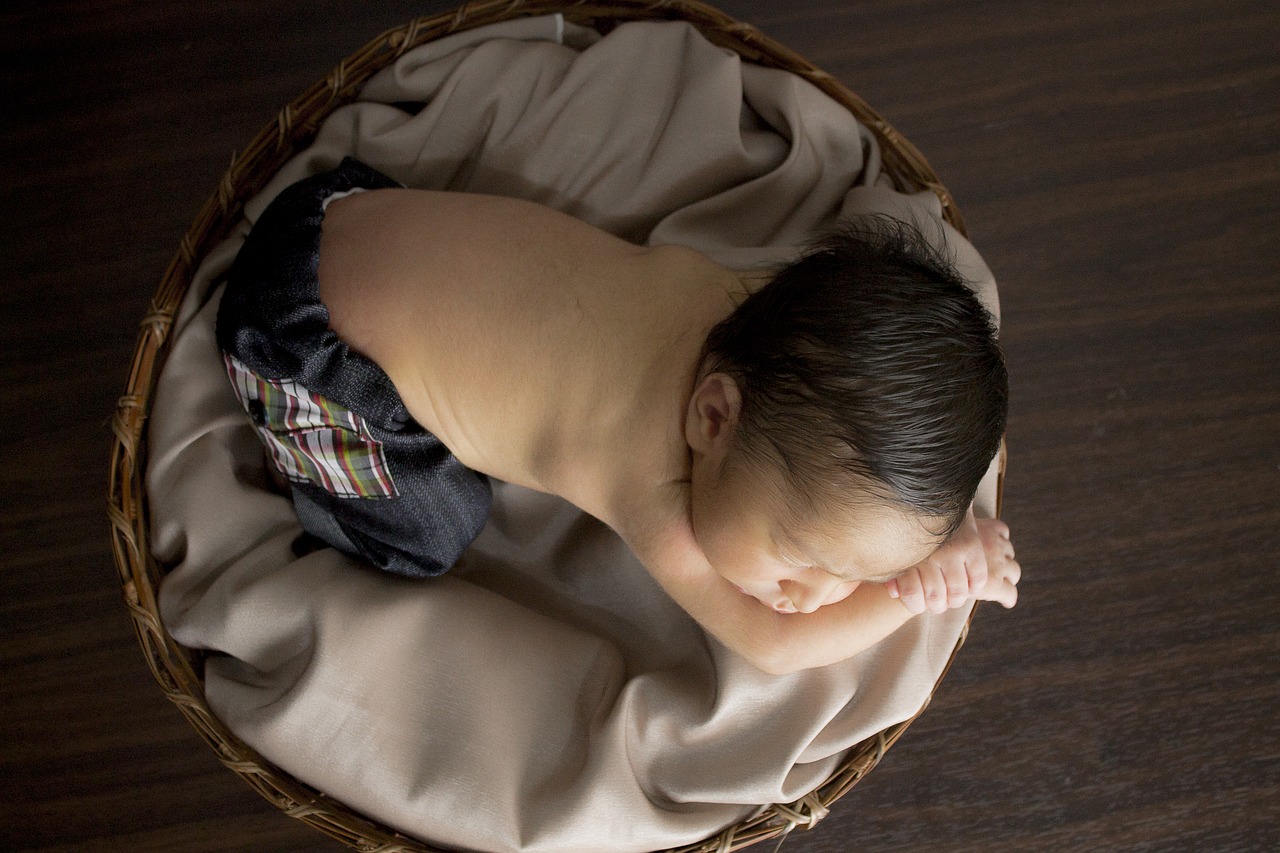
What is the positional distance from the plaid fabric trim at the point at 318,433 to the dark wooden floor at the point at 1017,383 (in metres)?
0.47

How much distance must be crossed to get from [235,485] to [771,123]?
803 millimetres

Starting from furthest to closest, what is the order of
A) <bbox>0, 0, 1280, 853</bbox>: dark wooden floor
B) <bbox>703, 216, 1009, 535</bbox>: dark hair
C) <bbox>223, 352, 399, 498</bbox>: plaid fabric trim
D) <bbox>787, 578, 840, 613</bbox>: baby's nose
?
1. <bbox>0, 0, 1280, 853</bbox>: dark wooden floor
2. <bbox>223, 352, 399, 498</bbox>: plaid fabric trim
3. <bbox>787, 578, 840, 613</bbox>: baby's nose
4. <bbox>703, 216, 1009, 535</bbox>: dark hair

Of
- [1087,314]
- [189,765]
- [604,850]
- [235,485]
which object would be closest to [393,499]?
[235,485]

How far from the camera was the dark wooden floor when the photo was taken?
122 cm

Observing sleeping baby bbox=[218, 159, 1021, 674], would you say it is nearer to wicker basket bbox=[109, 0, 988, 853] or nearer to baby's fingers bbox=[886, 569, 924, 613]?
baby's fingers bbox=[886, 569, 924, 613]

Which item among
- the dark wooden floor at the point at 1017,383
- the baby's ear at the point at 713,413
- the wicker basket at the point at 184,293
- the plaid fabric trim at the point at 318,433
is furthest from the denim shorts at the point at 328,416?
the dark wooden floor at the point at 1017,383

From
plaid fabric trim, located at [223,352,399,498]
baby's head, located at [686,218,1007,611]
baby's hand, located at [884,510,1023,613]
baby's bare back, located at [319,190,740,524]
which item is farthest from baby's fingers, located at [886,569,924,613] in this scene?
plaid fabric trim, located at [223,352,399,498]

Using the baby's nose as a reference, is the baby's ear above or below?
above

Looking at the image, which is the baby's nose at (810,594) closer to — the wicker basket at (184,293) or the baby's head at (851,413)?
the baby's head at (851,413)

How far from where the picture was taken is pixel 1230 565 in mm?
1287

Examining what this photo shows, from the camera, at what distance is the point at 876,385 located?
2.22ft

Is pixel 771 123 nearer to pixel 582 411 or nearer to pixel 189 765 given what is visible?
pixel 582 411

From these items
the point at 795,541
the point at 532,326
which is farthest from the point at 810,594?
the point at 532,326

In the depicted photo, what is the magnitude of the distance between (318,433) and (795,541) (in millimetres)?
521
